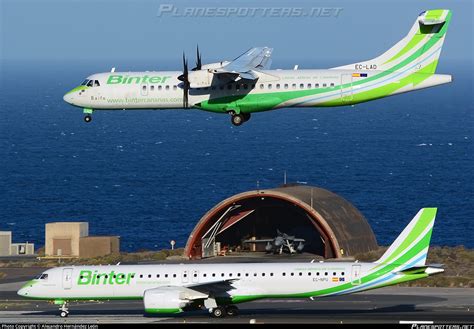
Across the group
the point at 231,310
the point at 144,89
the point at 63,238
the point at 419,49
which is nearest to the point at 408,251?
the point at 231,310

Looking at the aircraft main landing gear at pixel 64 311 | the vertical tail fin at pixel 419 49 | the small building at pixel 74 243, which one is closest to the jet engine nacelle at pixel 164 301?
the aircraft main landing gear at pixel 64 311

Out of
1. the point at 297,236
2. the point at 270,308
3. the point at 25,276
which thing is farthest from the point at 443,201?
the point at 270,308

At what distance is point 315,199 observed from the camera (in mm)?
110500

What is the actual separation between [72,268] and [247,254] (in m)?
32.7

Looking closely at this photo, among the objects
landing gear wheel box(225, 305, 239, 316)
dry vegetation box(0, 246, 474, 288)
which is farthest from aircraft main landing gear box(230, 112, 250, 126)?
dry vegetation box(0, 246, 474, 288)

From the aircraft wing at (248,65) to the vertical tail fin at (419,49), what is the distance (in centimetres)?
598

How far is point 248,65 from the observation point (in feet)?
286

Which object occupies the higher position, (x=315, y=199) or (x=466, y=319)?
(x=315, y=199)

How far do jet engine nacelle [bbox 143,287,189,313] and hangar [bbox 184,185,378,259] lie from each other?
28.6 m

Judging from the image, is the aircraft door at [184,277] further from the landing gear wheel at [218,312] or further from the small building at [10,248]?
the small building at [10,248]

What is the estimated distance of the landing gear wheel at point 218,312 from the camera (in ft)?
261

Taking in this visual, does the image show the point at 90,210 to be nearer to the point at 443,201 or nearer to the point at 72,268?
the point at 443,201

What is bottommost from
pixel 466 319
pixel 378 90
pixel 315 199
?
pixel 466 319

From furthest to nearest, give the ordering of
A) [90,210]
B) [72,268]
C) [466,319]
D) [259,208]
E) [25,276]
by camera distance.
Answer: [90,210] < [259,208] < [25,276] < [72,268] < [466,319]
